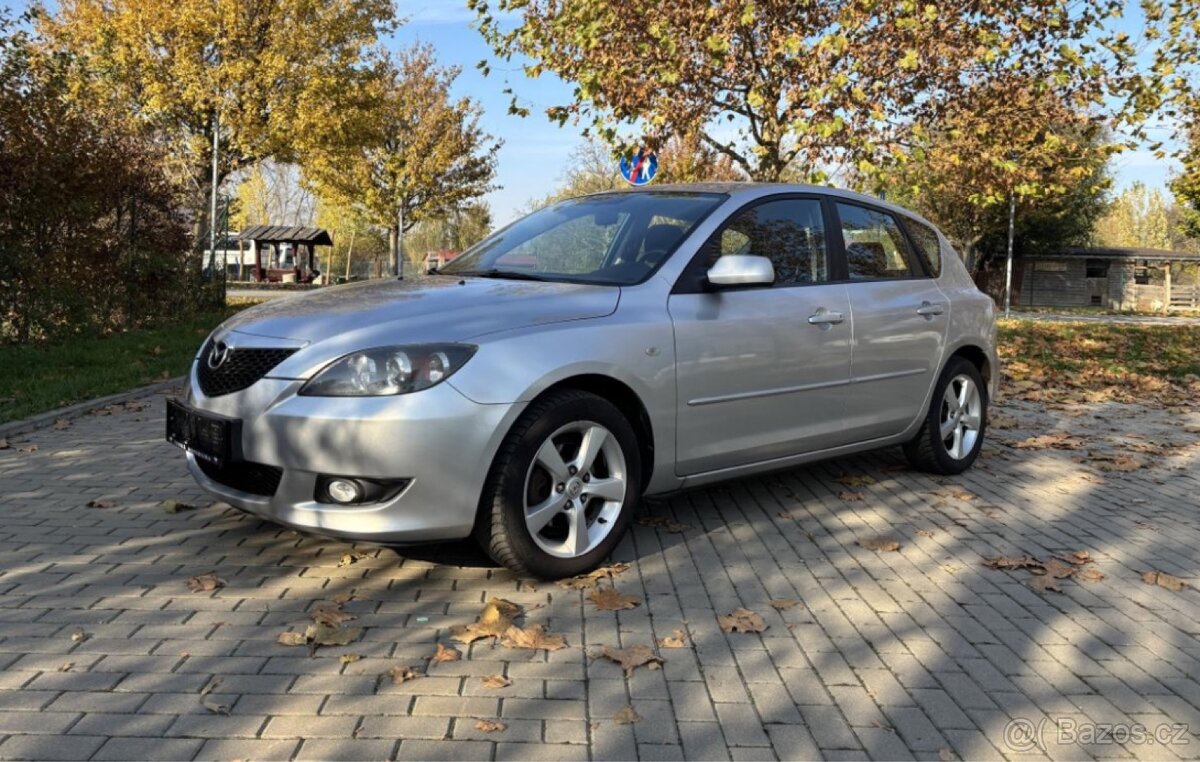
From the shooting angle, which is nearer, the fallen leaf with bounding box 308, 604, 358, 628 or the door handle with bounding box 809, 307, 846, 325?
the fallen leaf with bounding box 308, 604, 358, 628

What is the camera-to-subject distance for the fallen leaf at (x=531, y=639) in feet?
11.2

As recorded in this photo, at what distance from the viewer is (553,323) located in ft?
13.0

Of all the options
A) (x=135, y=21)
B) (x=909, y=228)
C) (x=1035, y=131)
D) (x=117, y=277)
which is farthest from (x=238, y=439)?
(x=135, y=21)

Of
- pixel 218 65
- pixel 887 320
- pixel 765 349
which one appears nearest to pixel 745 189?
pixel 765 349

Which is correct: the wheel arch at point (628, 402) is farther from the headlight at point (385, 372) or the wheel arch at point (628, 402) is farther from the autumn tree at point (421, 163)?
the autumn tree at point (421, 163)

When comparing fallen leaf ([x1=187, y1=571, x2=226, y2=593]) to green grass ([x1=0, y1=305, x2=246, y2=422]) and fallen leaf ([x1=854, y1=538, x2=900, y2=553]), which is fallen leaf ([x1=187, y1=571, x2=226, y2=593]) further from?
green grass ([x1=0, y1=305, x2=246, y2=422])

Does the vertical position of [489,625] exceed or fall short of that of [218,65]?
it falls short

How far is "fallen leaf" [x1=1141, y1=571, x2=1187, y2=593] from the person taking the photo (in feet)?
14.0

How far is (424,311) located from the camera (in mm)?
3939

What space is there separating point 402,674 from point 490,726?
0.46 m

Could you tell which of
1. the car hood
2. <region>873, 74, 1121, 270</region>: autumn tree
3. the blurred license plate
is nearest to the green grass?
the blurred license plate

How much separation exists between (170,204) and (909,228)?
40.1 ft

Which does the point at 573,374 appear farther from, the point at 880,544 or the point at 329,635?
the point at 880,544

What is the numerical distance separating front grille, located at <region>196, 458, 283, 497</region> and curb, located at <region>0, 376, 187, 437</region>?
2.81 meters
